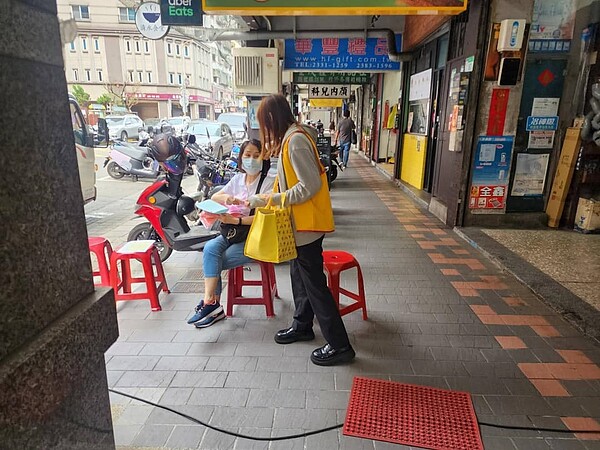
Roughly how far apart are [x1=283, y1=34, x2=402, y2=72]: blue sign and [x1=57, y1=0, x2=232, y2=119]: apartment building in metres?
26.0

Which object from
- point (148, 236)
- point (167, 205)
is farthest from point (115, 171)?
point (167, 205)

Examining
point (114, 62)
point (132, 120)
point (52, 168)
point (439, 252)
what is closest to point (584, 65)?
point (439, 252)

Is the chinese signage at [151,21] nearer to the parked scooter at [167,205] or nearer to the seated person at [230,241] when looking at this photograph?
the parked scooter at [167,205]

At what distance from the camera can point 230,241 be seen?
305 cm

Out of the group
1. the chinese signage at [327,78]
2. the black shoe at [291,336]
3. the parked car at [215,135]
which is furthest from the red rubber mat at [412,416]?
the parked car at [215,135]

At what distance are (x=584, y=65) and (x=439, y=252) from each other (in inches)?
123

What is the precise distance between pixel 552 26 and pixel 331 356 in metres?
5.21

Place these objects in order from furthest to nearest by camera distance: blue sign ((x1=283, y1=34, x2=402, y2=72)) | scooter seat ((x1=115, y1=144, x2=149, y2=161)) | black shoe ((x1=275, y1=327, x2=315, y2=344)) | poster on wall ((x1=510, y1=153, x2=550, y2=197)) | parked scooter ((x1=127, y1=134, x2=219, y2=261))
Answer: scooter seat ((x1=115, y1=144, x2=149, y2=161)), blue sign ((x1=283, y1=34, x2=402, y2=72)), poster on wall ((x1=510, y1=153, x2=550, y2=197)), parked scooter ((x1=127, y1=134, x2=219, y2=261)), black shoe ((x1=275, y1=327, x2=315, y2=344))

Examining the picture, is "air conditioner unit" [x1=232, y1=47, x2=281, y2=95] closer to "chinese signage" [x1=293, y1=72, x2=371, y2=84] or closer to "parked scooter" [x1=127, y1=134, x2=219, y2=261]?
"parked scooter" [x1=127, y1=134, x2=219, y2=261]

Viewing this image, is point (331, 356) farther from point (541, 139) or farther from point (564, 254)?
point (541, 139)

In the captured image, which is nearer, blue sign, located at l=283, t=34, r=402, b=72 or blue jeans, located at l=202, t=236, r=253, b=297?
blue jeans, located at l=202, t=236, r=253, b=297

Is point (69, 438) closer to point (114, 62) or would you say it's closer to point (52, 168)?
point (52, 168)

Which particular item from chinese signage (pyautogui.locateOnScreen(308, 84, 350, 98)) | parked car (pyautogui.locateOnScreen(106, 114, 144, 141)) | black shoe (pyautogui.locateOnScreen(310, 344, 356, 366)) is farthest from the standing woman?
parked car (pyautogui.locateOnScreen(106, 114, 144, 141))

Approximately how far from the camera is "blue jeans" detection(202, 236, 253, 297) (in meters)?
3.00
